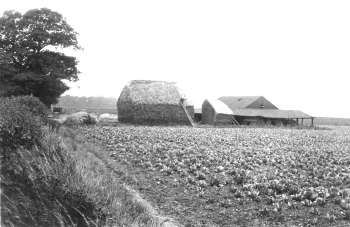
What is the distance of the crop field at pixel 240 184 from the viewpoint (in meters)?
9.84

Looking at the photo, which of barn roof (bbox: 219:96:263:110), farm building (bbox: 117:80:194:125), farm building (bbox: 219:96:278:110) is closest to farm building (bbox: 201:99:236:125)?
farm building (bbox: 117:80:194:125)

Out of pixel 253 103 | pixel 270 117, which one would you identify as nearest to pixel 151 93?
pixel 270 117

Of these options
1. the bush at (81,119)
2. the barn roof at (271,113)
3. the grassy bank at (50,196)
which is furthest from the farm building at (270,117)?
the grassy bank at (50,196)

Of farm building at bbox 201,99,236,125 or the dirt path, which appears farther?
farm building at bbox 201,99,236,125

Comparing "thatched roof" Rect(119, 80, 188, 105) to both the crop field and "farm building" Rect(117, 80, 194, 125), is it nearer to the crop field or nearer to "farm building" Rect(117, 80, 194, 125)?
"farm building" Rect(117, 80, 194, 125)

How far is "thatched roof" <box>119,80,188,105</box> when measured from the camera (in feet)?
150

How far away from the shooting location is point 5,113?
11273mm

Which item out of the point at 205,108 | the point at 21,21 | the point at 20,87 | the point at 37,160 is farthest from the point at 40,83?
the point at 37,160

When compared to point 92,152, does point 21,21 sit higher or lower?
higher

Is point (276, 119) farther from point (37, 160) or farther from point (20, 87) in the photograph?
point (37, 160)

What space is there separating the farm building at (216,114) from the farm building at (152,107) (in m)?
5.61

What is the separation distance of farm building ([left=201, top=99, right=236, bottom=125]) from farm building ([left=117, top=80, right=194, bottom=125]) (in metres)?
5.61

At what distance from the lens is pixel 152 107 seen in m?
45.1

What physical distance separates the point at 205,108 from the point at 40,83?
24124 mm
